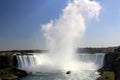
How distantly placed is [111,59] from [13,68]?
26.8 metres

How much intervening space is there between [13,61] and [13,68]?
659 cm

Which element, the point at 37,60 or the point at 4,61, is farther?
the point at 37,60

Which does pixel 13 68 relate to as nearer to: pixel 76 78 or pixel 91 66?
pixel 76 78

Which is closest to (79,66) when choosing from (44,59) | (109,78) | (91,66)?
(91,66)

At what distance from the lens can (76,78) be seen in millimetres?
60594

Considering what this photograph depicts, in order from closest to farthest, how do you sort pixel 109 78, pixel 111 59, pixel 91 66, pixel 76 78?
1. pixel 109 78
2. pixel 76 78
3. pixel 111 59
4. pixel 91 66

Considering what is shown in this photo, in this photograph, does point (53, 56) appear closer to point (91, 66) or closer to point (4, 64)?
point (91, 66)

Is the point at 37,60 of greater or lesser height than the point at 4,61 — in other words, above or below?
below

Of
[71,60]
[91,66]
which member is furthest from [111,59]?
[71,60]

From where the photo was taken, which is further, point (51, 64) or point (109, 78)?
point (51, 64)

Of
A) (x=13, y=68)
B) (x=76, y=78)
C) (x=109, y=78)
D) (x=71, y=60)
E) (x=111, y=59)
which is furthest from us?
(x=71, y=60)

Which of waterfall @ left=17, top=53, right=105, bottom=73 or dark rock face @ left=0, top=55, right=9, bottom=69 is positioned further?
waterfall @ left=17, top=53, right=105, bottom=73

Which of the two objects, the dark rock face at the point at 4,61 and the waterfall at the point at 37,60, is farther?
the waterfall at the point at 37,60

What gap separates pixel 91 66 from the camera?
84188 mm
